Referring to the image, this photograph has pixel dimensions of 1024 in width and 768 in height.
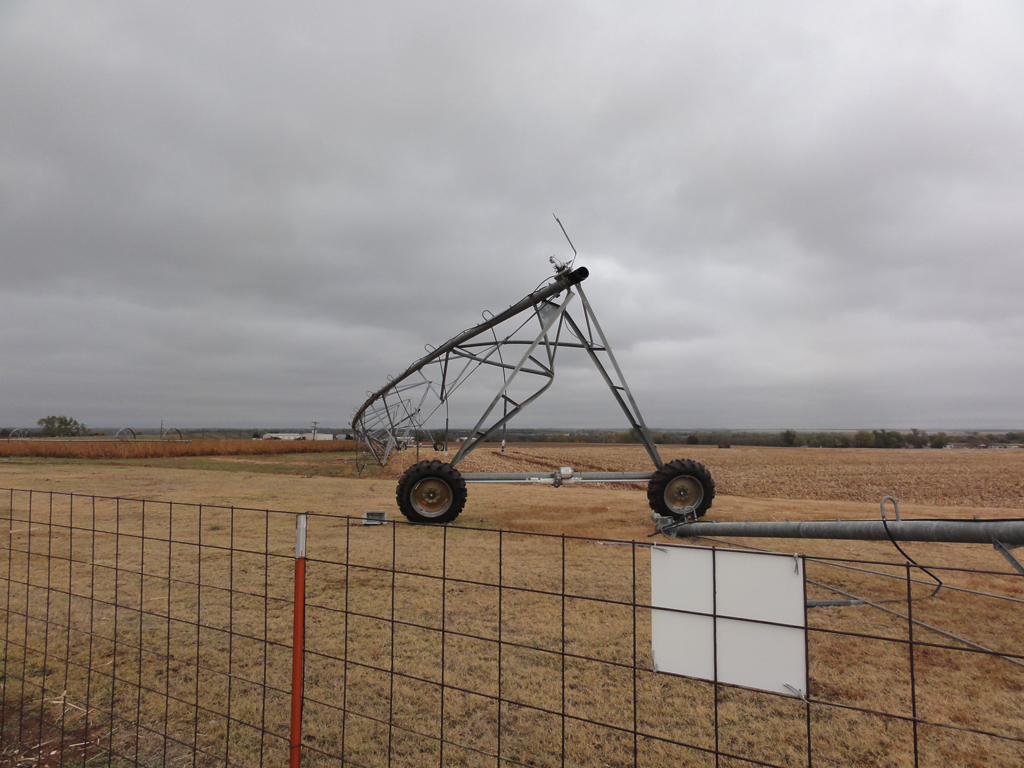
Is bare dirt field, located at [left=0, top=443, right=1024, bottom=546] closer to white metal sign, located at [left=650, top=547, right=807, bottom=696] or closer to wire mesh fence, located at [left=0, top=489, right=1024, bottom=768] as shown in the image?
wire mesh fence, located at [left=0, top=489, right=1024, bottom=768]

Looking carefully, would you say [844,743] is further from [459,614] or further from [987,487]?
[987,487]

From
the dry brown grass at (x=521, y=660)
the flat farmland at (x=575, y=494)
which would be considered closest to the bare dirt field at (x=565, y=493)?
the flat farmland at (x=575, y=494)

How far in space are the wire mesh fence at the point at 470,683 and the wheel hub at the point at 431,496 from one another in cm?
353

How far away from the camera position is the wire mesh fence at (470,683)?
3451mm

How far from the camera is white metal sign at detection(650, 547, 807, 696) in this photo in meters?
2.24

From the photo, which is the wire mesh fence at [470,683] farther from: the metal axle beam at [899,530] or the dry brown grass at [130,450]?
the dry brown grass at [130,450]

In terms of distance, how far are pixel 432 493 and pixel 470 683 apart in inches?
257

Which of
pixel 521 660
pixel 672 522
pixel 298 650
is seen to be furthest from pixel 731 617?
pixel 672 522

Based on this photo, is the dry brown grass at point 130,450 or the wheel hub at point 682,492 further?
the dry brown grass at point 130,450

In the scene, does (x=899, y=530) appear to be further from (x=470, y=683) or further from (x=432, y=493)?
(x=432, y=493)

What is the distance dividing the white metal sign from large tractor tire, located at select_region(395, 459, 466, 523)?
834cm

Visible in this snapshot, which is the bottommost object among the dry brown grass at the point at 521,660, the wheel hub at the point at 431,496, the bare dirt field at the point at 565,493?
the bare dirt field at the point at 565,493

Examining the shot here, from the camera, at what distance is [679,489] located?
10.6 metres

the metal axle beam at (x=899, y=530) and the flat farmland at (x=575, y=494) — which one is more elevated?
the metal axle beam at (x=899, y=530)
